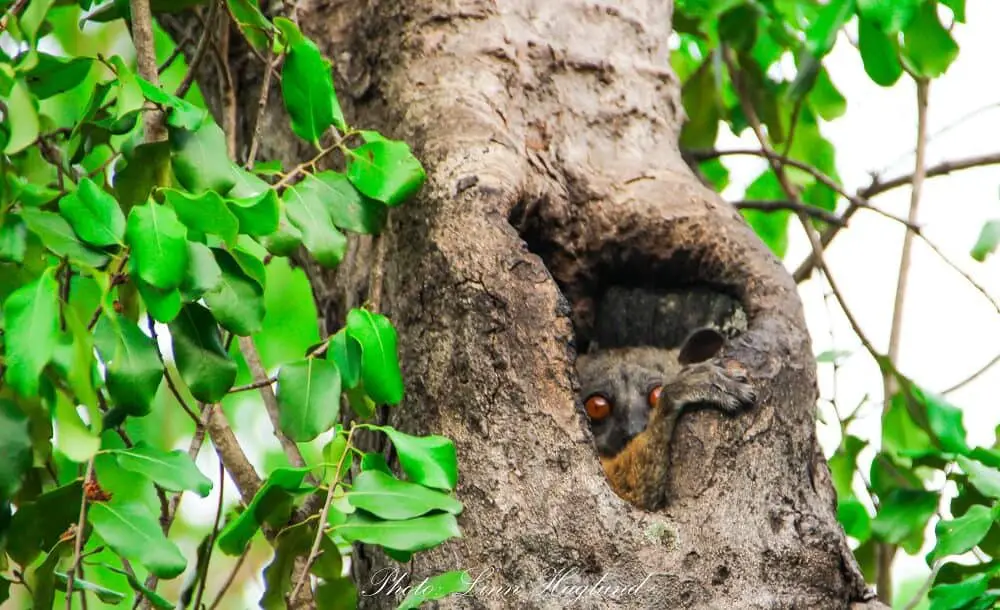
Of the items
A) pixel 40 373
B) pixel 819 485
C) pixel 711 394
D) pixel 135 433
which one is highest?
pixel 40 373

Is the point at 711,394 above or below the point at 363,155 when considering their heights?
below

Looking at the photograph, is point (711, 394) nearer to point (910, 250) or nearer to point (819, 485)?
point (819, 485)

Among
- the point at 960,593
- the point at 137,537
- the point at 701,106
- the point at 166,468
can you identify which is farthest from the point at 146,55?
the point at 701,106

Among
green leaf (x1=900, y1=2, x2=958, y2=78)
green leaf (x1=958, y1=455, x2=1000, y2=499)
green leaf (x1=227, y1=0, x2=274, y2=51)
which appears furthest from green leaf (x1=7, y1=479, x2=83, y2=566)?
green leaf (x1=900, y1=2, x2=958, y2=78)

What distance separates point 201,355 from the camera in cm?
179

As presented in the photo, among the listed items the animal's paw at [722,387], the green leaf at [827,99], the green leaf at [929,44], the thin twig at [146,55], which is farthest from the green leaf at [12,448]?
the green leaf at [827,99]

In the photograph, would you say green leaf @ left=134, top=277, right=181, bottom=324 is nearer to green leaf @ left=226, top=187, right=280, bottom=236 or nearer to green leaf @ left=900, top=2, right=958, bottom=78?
green leaf @ left=226, top=187, right=280, bottom=236

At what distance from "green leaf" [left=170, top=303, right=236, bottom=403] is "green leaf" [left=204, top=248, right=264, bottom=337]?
0.03m

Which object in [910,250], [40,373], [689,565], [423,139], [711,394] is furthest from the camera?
[910,250]

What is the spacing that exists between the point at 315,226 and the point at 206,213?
0.90 feet

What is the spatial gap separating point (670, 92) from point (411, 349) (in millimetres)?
1134

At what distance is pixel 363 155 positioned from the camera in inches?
82.2

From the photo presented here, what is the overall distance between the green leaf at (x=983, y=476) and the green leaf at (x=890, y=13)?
972 millimetres

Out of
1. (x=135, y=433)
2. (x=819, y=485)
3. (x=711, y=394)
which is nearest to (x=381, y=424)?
(x=135, y=433)
